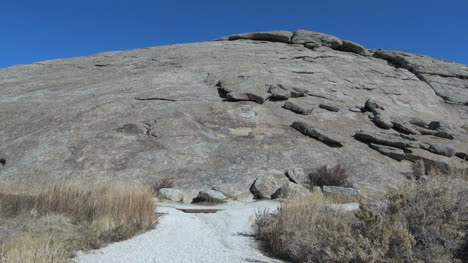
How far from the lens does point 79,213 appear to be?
8.14 meters

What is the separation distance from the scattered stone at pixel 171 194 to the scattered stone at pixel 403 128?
1267 cm

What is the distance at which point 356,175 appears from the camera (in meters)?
15.3

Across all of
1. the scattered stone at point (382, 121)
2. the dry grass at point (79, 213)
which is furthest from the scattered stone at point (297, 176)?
the scattered stone at point (382, 121)

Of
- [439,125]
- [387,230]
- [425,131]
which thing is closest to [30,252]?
[387,230]

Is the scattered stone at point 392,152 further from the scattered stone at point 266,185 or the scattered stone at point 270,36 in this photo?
the scattered stone at point 270,36

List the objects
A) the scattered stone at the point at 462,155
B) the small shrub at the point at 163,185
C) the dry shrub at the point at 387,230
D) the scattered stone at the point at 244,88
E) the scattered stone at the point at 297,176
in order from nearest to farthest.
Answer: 1. the dry shrub at the point at 387,230
2. the small shrub at the point at 163,185
3. the scattered stone at the point at 297,176
4. the scattered stone at the point at 462,155
5. the scattered stone at the point at 244,88

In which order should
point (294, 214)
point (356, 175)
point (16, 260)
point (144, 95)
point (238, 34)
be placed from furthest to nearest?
1. point (238, 34)
2. point (144, 95)
3. point (356, 175)
4. point (294, 214)
5. point (16, 260)

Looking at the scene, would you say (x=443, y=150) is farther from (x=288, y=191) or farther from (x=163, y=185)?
(x=163, y=185)

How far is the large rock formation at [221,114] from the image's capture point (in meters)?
15.2

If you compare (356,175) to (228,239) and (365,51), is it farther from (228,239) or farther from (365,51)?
(365,51)

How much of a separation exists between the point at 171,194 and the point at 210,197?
1.20 m

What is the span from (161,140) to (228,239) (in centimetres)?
938

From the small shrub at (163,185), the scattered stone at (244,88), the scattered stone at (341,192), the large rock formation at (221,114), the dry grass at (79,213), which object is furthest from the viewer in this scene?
the scattered stone at (244,88)

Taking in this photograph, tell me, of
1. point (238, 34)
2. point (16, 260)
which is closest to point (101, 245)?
point (16, 260)
